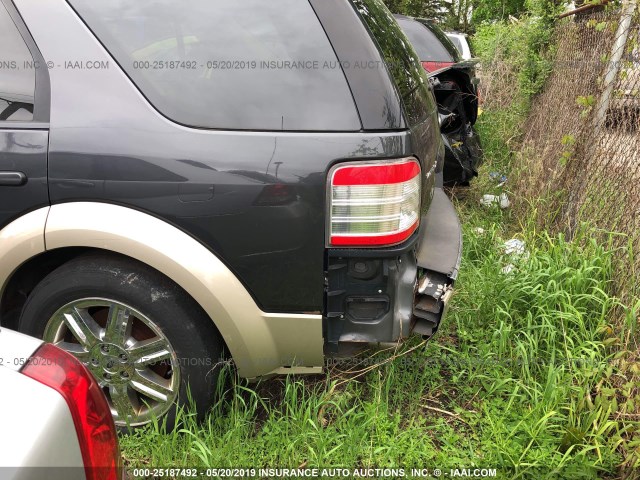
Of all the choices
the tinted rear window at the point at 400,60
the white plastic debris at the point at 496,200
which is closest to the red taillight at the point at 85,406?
the tinted rear window at the point at 400,60

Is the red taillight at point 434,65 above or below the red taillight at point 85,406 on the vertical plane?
above

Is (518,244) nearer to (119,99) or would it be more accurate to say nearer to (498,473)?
(498,473)

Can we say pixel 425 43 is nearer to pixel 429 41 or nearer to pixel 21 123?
pixel 429 41

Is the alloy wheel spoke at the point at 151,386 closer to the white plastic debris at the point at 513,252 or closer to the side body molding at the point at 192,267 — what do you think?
the side body molding at the point at 192,267

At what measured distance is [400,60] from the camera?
217cm

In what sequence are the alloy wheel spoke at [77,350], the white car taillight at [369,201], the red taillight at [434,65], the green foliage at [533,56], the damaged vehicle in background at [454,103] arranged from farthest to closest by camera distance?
the green foliage at [533,56] < the red taillight at [434,65] < the damaged vehicle in background at [454,103] < the alloy wheel spoke at [77,350] < the white car taillight at [369,201]

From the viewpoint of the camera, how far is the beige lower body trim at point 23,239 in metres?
1.91

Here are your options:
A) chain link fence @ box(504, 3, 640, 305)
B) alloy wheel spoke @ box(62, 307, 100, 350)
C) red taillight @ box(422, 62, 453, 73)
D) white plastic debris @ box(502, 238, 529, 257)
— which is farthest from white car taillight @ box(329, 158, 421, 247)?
red taillight @ box(422, 62, 453, 73)

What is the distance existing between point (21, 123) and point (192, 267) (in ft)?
2.77

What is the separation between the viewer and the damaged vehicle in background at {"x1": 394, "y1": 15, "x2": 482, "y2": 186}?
4.30m

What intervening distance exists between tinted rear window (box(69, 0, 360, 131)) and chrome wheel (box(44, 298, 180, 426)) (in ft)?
2.75

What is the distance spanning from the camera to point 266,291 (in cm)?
190

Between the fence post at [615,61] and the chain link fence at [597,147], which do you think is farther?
the fence post at [615,61]

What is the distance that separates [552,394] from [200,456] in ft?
4.87
